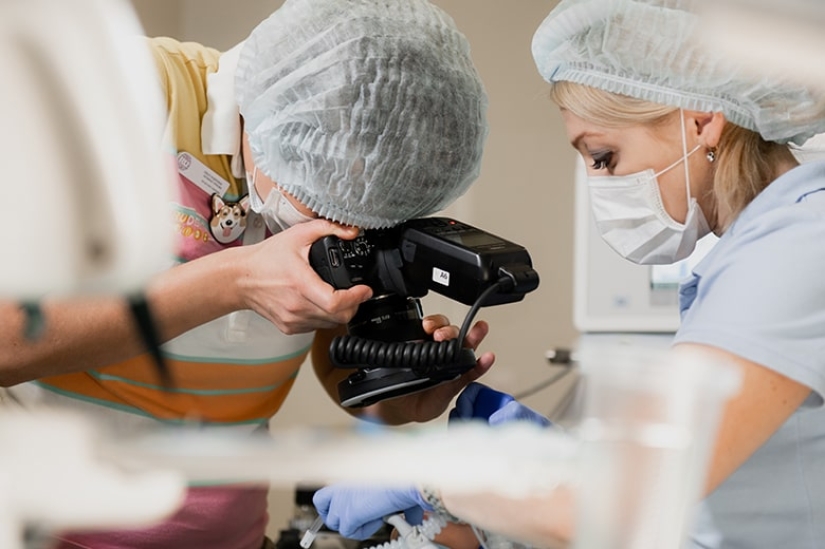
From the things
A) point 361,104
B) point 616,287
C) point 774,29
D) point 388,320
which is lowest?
point 616,287

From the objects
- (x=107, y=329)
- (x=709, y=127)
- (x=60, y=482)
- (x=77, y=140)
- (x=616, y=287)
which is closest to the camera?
(x=77, y=140)

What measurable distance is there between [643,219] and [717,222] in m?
0.09

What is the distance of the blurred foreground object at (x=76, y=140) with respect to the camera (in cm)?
40

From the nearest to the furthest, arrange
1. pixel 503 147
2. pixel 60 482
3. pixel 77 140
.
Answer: pixel 77 140 < pixel 60 482 < pixel 503 147

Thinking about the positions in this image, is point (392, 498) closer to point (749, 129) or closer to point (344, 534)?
point (344, 534)

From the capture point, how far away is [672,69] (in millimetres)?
952

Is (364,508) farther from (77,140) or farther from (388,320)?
(77,140)

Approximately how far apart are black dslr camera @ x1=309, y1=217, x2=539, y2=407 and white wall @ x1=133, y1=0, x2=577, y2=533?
53 mm

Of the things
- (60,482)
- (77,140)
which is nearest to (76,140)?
(77,140)

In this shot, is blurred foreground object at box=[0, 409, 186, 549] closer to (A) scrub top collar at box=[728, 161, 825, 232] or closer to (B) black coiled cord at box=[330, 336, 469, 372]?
(B) black coiled cord at box=[330, 336, 469, 372]

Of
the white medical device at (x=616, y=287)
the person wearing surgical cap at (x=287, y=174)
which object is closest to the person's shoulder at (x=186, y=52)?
the person wearing surgical cap at (x=287, y=174)

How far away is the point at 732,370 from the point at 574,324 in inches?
29.3

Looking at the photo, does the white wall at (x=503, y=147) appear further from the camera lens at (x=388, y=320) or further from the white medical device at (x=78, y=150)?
the white medical device at (x=78, y=150)

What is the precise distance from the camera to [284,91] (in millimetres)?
1007
